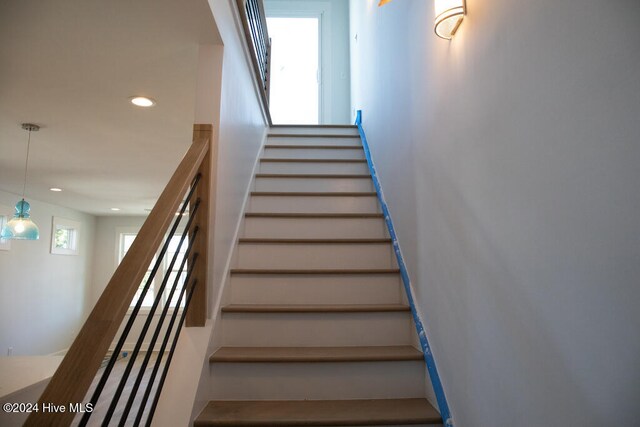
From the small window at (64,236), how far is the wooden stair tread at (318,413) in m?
6.38

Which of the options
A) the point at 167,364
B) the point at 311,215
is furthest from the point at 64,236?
the point at 167,364

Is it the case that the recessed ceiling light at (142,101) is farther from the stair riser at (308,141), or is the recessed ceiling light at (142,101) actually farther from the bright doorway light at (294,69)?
the bright doorway light at (294,69)

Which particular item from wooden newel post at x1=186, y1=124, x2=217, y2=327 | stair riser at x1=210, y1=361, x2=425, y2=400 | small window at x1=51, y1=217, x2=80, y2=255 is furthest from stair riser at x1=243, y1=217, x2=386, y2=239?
small window at x1=51, y1=217, x2=80, y2=255

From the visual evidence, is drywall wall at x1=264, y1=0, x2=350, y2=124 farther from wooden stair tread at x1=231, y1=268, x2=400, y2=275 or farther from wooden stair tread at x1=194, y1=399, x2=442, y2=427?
wooden stair tread at x1=194, y1=399, x2=442, y2=427

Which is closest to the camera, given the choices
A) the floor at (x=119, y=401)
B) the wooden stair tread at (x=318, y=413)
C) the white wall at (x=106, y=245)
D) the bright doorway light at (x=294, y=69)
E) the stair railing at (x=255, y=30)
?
the wooden stair tread at (x=318, y=413)

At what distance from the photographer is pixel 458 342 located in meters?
1.31

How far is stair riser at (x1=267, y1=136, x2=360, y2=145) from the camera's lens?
12.2ft

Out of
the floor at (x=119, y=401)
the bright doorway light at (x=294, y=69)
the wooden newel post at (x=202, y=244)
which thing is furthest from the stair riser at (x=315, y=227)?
the bright doorway light at (x=294, y=69)

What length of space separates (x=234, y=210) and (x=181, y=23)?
975 millimetres

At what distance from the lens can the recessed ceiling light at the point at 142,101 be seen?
244cm

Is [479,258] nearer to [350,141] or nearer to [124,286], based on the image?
[124,286]

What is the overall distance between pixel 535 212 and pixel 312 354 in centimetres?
112

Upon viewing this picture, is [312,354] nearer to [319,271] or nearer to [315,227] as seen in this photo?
[319,271]

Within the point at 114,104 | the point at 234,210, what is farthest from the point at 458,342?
the point at 114,104
